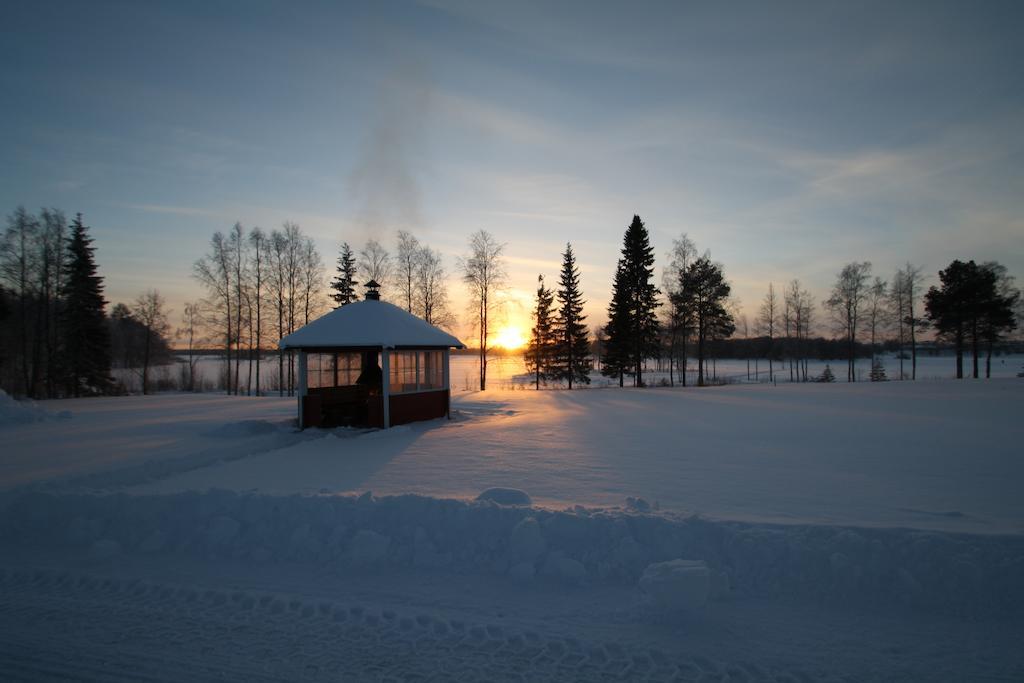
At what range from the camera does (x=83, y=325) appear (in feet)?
87.4

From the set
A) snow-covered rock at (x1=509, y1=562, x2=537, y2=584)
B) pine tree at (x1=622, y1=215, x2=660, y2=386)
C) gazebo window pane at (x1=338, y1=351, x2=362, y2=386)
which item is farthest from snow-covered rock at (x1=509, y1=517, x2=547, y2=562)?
pine tree at (x1=622, y1=215, x2=660, y2=386)

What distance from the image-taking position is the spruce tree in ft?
98.5

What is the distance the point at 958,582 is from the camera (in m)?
3.85

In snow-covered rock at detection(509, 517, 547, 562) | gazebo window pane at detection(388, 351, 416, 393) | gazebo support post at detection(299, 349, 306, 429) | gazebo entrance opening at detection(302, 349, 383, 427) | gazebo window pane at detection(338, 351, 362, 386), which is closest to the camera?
snow-covered rock at detection(509, 517, 547, 562)

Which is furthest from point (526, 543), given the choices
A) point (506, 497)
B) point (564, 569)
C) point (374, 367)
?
point (374, 367)

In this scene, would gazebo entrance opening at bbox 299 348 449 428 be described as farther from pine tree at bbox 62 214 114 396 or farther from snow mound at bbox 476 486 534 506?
pine tree at bbox 62 214 114 396

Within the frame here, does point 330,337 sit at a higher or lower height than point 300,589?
higher

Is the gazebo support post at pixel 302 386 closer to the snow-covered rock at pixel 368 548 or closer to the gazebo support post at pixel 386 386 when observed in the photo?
the gazebo support post at pixel 386 386

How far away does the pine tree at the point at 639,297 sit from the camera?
30.0 metres

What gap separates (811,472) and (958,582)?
3.39 m

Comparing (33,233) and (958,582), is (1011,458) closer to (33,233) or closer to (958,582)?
(958,582)

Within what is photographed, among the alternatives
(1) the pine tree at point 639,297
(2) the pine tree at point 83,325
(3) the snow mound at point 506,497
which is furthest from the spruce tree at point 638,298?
(2) the pine tree at point 83,325

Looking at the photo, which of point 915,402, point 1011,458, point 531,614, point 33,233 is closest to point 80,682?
point 531,614

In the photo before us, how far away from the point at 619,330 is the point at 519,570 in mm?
27392
